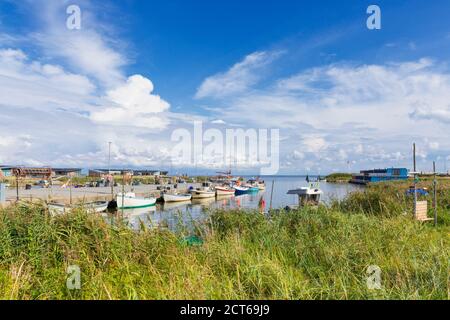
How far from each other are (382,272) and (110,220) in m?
5.59

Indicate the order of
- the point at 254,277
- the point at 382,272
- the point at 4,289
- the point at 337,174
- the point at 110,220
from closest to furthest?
the point at 4,289 → the point at 254,277 → the point at 382,272 → the point at 110,220 → the point at 337,174

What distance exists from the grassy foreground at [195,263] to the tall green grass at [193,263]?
18 mm

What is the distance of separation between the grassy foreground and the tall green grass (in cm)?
2

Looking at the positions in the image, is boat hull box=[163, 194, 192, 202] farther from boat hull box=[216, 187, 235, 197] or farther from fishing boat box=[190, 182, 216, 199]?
boat hull box=[216, 187, 235, 197]

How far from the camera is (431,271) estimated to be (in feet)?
16.6

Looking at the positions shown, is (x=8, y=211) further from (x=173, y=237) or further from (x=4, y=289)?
(x=173, y=237)

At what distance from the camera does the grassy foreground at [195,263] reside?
4605 mm

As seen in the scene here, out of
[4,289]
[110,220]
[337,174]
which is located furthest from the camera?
[337,174]

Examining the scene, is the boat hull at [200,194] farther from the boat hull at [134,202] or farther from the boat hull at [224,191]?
the boat hull at [134,202]

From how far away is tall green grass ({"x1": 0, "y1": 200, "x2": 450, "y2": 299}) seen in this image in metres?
4.61

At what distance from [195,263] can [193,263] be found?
10cm

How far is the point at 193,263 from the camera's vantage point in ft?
18.4

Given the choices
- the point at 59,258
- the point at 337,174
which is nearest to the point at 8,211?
the point at 59,258
